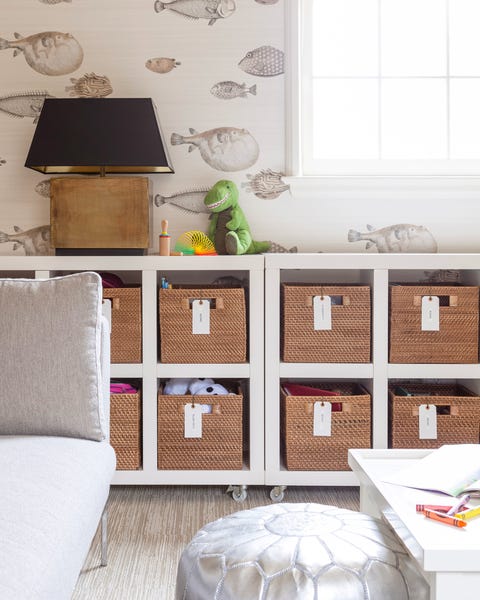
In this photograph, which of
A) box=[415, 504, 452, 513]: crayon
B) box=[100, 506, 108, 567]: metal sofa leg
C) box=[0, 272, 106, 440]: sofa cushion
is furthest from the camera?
box=[100, 506, 108, 567]: metal sofa leg

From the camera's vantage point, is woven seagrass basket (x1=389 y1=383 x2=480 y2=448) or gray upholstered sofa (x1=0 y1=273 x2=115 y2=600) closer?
gray upholstered sofa (x1=0 y1=273 x2=115 y2=600)

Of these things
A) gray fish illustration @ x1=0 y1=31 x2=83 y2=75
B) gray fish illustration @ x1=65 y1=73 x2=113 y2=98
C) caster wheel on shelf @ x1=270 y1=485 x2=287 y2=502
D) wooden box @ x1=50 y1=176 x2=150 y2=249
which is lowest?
caster wheel on shelf @ x1=270 y1=485 x2=287 y2=502

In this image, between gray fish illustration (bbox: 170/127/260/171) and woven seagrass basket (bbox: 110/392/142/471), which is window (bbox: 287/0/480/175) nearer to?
gray fish illustration (bbox: 170/127/260/171)

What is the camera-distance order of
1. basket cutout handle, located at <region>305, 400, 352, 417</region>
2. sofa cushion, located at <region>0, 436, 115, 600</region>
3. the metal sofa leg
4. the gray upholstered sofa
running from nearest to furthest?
1. sofa cushion, located at <region>0, 436, 115, 600</region>
2. the gray upholstered sofa
3. the metal sofa leg
4. basket cutout handle, located at <region>305, 400, 352, 417</region>

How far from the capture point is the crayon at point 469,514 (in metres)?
1.25

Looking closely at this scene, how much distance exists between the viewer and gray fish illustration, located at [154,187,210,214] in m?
2.93

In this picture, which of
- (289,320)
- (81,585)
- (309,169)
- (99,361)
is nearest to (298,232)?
(309,169)

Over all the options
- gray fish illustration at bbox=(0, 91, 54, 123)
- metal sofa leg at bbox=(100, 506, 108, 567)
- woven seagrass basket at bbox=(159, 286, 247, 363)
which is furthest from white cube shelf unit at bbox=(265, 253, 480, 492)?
gray fish illustration at bbox=(0, 91, 54, 123)

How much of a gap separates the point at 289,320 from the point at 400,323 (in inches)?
16.0

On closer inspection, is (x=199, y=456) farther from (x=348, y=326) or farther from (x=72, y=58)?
(x=72, y=58)

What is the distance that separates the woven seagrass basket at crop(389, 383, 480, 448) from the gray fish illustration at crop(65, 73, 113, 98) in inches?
66.7

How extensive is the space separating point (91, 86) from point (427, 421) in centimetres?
189

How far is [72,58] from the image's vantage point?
290cm

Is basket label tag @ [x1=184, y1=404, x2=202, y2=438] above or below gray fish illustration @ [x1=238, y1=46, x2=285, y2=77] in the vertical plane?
below
